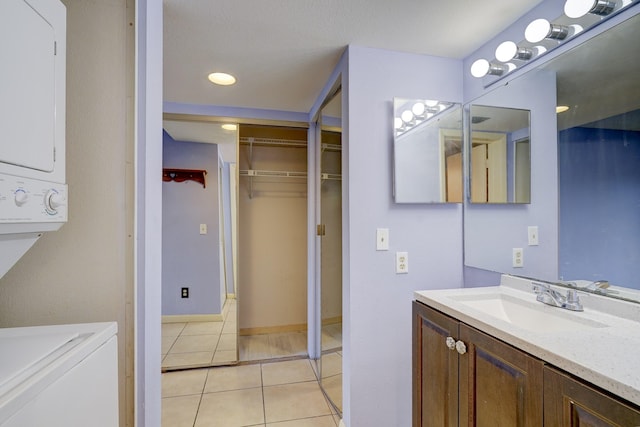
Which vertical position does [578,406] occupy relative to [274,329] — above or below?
above

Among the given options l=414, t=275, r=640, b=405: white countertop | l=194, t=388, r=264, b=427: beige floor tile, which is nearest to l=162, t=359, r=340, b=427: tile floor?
l=194, t=388, r=264, b=427: beige floor tile

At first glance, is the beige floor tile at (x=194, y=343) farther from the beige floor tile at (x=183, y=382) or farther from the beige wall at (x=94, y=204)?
the beige wall at (x=94, y=204)

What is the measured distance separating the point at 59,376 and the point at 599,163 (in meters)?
1.81

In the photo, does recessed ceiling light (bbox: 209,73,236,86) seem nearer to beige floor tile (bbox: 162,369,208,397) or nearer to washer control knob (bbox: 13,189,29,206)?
washer control knob (bbox: 13,189,29,206)

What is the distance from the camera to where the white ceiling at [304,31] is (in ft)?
4.28

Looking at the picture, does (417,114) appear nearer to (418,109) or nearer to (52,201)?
(418,109)

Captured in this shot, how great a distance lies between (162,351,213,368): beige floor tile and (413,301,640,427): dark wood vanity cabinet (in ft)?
6.65

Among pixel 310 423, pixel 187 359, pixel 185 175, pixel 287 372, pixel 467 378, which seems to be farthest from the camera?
pixel 185 175

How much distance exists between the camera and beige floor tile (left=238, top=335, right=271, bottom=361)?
2.72 meters

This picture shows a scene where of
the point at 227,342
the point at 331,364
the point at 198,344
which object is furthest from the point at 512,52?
the point at 198,344

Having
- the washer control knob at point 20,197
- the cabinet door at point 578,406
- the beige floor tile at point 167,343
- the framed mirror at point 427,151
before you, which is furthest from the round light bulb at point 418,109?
the beige floor tile at point 167,343

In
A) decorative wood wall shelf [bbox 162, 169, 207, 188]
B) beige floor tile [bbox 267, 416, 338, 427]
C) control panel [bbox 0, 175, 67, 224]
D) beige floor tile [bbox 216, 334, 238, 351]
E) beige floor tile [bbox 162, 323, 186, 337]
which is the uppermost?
decorative wood wall shelf [bbox 162, 169, 207, 188]

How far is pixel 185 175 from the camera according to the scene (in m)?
3.47

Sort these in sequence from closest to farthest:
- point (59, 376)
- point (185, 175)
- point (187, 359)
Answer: point (59, 376) → point (187, 359) → point (185, 175)
